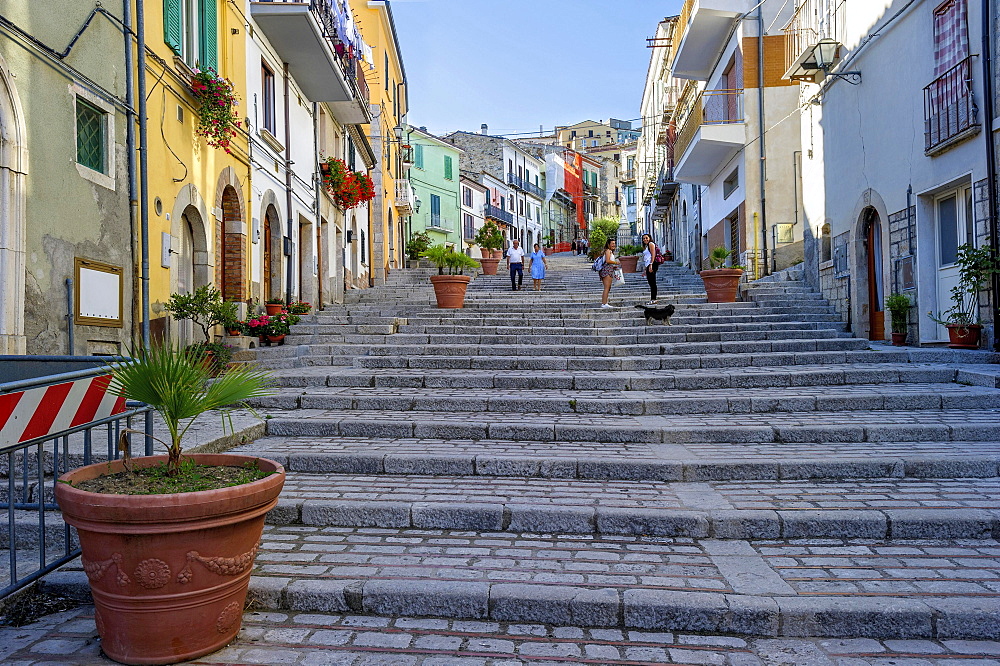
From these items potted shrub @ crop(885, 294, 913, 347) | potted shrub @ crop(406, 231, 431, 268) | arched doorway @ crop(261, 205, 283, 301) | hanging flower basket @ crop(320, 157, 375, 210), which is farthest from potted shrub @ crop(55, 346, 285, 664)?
potted shrub @ crop(406, 231, 431, 268)

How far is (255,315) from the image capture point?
12.4 m

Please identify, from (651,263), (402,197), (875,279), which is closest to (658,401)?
(875,279)

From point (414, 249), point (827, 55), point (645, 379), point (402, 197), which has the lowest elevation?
point (645, 379)

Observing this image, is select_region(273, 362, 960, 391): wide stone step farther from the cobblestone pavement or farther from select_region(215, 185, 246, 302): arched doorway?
the cobblestone pavement

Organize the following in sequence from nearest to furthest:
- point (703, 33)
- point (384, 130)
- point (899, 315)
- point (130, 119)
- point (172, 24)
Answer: point (130, 119) < point (172, 24) < point (899, 315) < point (703, 33) < point (384, 130)

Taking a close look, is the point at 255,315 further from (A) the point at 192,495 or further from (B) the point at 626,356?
(A) the point at 192,495

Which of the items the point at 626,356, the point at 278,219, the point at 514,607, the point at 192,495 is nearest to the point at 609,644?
the point at 514,607

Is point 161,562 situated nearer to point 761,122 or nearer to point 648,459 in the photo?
point 648,459

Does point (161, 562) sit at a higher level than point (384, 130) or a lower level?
lower

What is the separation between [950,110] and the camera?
32.7 feet

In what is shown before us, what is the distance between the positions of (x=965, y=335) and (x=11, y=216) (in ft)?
36.7

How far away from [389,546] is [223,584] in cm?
136

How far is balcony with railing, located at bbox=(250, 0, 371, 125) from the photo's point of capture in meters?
13.0

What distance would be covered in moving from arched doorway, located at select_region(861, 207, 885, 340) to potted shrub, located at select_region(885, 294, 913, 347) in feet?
3.22
